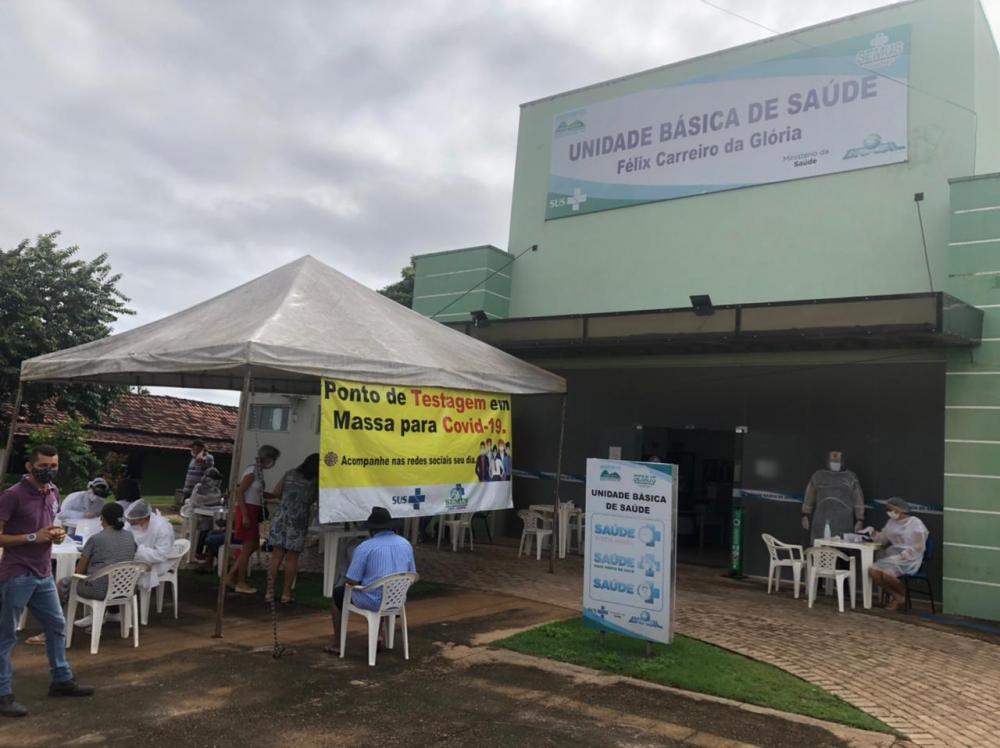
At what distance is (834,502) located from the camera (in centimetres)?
1024

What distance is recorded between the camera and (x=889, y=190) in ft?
34.8

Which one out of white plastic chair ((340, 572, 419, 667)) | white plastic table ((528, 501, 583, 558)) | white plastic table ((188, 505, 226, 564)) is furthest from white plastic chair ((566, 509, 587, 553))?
white plastic chair ((340, 572, 419, 667))

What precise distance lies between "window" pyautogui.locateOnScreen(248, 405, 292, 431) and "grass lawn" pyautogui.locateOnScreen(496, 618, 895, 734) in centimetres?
1430

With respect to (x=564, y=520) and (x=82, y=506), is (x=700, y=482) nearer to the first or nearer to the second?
(x=564, y=520)

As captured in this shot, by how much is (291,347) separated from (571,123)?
9320mm

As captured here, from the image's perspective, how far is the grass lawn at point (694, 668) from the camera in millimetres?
5250

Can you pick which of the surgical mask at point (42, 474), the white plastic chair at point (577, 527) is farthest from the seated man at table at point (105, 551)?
the white plastic chair at point (577, 527)

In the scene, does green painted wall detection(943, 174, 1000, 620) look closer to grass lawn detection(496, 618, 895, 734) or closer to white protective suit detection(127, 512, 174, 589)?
grass lawn detection(496, 618, 895, 734)

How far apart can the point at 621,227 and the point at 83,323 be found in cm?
1241

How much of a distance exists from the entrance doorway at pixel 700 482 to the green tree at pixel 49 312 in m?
12.8

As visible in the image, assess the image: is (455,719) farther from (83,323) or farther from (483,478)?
(83,323)

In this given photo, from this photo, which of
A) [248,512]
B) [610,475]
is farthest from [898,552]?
[248,512]

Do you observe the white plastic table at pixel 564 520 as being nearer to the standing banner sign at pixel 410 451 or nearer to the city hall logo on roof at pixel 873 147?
the standing banner sign at pixel 410 451

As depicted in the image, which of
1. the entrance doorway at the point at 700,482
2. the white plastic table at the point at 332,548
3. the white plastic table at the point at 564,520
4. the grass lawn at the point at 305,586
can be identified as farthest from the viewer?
the entrance doorway at the point at 700,482
